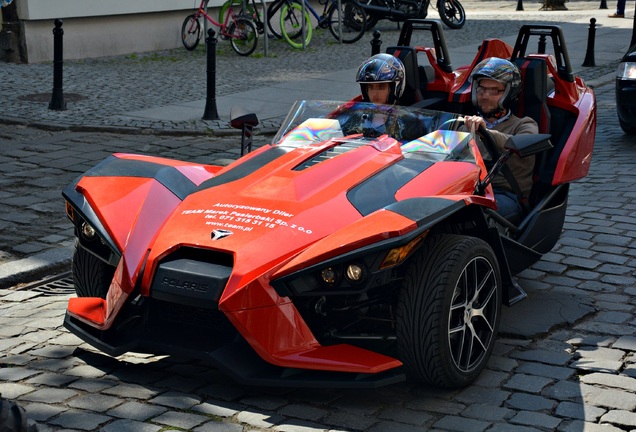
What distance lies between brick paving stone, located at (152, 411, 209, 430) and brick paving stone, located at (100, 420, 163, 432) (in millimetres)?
60

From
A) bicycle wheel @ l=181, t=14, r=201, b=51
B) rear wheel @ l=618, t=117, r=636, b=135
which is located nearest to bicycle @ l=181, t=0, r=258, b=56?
bicycle wheel @ l=181, t=14, r=201, b=51

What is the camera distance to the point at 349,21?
22312 millimetres

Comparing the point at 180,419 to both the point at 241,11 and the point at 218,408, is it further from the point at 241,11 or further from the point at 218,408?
the point at 241,11

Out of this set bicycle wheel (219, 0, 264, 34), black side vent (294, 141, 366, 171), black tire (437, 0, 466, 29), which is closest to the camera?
black side vent (294, 141, 366, 171)

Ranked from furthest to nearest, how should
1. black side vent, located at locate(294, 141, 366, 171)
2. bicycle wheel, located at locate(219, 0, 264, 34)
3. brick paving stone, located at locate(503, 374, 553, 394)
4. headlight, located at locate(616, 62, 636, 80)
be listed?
1. bicycle wheel, located at locate(219, 0, 264, 34)
2. headlight, located at locate(616, 62, 636, 80)
3. black side vent, located at locate(294, 141, 366, 171)
4. brick paving stone, located at locate(503, 374, 553, 394)

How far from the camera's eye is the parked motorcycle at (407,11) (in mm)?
23000

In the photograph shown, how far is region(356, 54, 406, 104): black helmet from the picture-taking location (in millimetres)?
6805

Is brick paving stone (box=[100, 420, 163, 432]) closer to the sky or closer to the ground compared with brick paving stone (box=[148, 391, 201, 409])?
closer to the sky

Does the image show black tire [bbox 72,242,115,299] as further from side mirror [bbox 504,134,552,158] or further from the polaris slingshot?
side mirror [bbox 504,134,552,158]

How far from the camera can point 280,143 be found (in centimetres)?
623

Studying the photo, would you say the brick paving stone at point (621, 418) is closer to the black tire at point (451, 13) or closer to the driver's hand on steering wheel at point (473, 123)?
the driver's hand on steering wheel at point (473, 123)

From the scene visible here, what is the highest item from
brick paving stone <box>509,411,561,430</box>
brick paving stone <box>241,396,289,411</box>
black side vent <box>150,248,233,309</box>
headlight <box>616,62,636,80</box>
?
headlight <box>616,62,636,80</box>

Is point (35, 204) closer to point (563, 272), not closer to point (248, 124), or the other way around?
point (248, 124)

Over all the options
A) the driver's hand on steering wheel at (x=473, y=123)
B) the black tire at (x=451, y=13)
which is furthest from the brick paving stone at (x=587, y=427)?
the black tire at (x=451, y=13)
